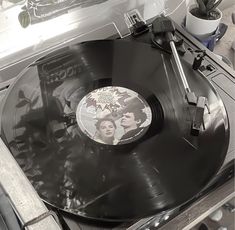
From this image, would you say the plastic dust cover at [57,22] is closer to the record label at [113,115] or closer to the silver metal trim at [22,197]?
the record label at [113,115]

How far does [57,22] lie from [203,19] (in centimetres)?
37

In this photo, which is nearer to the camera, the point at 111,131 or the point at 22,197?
the point at 22,197

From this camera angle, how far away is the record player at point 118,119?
652mm

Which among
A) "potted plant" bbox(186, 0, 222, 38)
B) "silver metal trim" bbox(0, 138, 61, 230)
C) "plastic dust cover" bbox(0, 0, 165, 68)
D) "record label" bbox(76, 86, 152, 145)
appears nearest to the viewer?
"silver metal trim" bbox(0, 138, 61, 230)

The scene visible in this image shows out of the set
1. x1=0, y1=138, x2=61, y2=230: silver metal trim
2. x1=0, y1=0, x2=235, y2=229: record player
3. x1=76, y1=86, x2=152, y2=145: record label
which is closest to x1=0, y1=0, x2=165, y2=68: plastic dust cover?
Result: x1=0, y1=0, x2=235, y2=229: record player

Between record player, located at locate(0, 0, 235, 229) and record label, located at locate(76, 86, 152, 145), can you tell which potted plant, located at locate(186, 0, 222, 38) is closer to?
record player, located at locate(0, 0, 235, 229)

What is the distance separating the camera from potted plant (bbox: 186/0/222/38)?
1.02 meters

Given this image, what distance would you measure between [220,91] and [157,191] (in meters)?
0.30

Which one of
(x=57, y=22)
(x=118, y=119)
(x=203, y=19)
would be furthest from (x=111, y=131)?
(x=203, y=19)

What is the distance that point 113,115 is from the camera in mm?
814

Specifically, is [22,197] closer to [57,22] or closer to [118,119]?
[118,119]

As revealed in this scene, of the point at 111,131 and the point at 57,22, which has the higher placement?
the point at 57,22

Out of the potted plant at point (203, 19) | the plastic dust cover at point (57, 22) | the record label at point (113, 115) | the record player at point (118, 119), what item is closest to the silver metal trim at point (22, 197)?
the record player at point (118, 119)

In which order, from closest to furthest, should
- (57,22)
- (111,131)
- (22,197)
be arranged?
(22,197), (111,131), (57,22)
